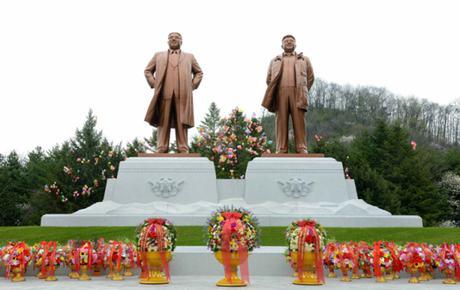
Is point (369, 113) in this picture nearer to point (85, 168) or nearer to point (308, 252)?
point (85, 168)

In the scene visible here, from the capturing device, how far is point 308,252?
22.3ft

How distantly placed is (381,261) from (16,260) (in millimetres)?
4751

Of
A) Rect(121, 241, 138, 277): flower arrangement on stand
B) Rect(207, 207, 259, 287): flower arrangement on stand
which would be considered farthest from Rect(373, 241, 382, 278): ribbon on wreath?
Rect(121, 241, 138, 277): flower arrangement on stand

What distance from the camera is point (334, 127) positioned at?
6128cm

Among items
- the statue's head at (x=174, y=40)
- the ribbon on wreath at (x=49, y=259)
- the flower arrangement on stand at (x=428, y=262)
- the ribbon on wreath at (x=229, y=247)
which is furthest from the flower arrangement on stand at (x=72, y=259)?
the statue's head at (x=174, y=40)

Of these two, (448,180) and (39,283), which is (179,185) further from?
(448,180)

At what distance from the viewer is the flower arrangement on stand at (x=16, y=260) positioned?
7211mm

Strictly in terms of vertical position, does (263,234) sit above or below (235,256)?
above

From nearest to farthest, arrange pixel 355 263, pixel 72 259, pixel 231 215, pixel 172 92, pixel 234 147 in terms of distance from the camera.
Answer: pixel 231 215 → pixel 355 263 → pixel 72 259 → pixel 172 92 → pixel 234 147

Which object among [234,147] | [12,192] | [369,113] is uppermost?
[369,113]

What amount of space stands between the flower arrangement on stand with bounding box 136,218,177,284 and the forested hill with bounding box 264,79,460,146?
4324cm

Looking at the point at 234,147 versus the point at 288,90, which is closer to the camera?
the point at 288,90

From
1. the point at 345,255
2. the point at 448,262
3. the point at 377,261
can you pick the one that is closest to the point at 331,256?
the point at 345,255

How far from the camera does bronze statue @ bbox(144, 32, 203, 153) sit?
1370 centimetres
